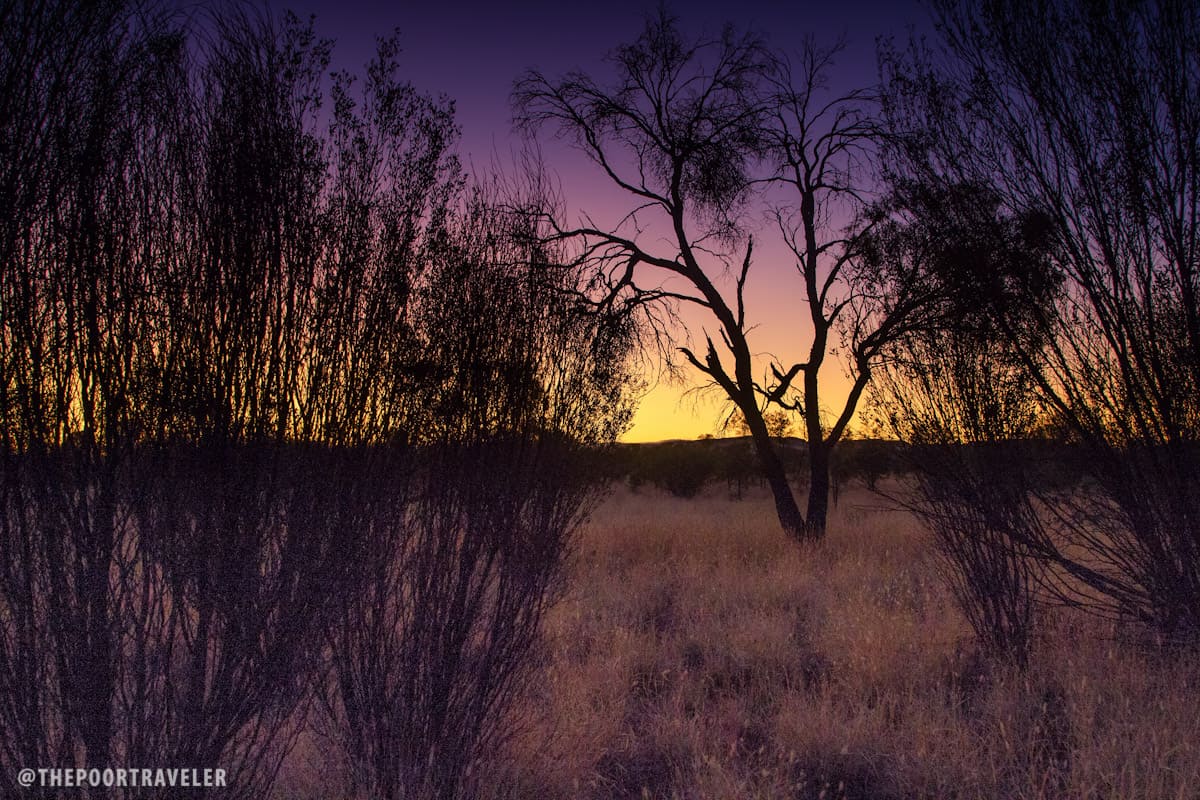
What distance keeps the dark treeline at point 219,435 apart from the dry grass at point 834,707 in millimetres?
1151

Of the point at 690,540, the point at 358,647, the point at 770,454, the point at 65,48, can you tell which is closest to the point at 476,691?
the point at 358,647

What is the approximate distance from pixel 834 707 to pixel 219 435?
3818 millimetres

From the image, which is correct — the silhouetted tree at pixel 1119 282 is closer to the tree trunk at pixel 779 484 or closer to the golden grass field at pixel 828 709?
the golden grass field at pixel 828 709

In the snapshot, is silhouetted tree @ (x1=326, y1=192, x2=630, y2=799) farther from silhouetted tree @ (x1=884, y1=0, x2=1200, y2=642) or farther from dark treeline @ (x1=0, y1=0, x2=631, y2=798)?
silhouetted tree @ (x1=884, y1=0, x2=1200, y2=642)

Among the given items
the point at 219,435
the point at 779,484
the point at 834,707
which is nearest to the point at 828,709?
the point at 834,707

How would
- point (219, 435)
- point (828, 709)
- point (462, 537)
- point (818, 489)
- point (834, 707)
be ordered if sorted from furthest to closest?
point (818, 489) < point (834, 707) < point (828, 709) < point (462, 537) < point (219, 435)

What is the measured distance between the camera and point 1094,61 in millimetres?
4074

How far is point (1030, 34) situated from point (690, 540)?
731 centimetres

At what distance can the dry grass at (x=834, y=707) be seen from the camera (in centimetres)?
329

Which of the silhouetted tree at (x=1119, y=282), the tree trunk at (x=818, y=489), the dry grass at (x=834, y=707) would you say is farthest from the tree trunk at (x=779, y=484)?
the silhouetted tree at (x=1119, y=282)

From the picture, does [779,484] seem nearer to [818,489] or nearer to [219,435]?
[818,489]

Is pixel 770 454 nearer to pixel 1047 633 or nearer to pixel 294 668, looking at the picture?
pixel 1047 633

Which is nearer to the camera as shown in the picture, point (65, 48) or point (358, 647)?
point (65, 48)

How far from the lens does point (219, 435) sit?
2.28 m
